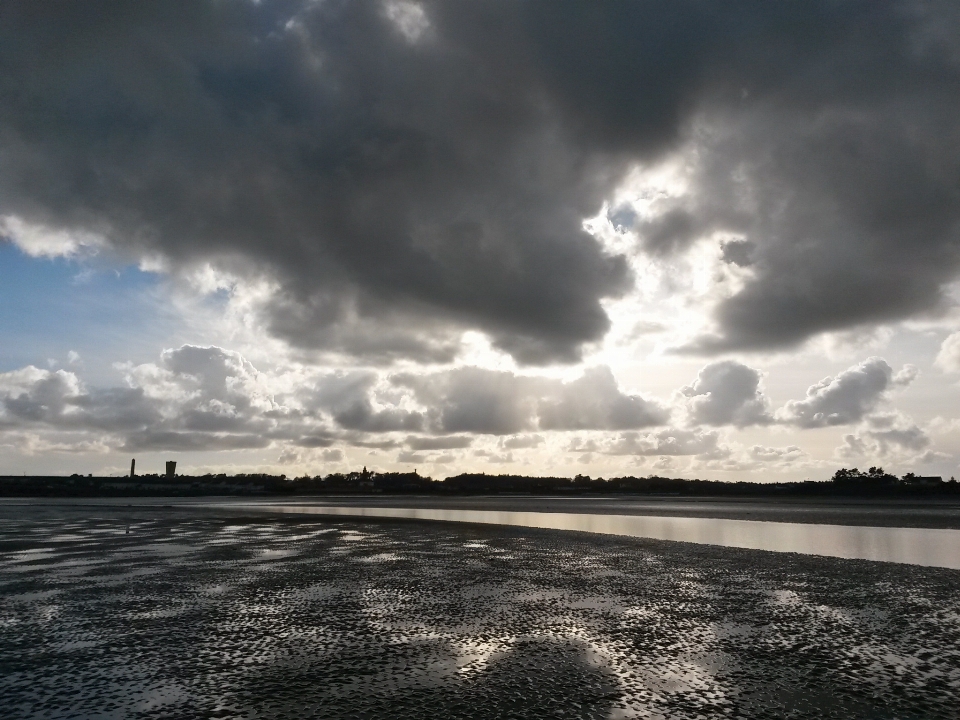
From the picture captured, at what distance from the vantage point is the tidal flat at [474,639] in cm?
815

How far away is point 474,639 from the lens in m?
11.2

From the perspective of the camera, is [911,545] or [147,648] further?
[911,545]

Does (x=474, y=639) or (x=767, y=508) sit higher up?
(x=474, y=639)

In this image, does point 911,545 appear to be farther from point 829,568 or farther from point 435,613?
point 435,613

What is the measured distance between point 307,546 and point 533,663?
63.4ft

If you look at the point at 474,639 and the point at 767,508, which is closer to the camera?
the point at 474,639

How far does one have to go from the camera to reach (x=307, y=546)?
88.6 ft

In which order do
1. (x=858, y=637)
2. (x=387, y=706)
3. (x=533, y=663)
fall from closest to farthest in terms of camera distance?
(x=387, y=706)
(x=533, y=663)
(x=858, y=637)

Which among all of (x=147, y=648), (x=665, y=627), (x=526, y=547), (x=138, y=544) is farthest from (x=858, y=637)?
(x=138, y=544)

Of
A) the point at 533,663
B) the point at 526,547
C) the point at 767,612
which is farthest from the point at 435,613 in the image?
the point at 526,547

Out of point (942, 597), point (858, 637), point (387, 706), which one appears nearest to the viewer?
point (387, 706)

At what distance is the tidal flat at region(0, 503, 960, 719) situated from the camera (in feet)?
26.7

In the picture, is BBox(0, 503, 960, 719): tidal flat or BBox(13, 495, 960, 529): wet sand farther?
BBox(13, 495, 960, 529): wet sand

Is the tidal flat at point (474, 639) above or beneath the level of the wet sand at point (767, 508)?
above
